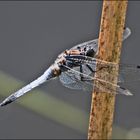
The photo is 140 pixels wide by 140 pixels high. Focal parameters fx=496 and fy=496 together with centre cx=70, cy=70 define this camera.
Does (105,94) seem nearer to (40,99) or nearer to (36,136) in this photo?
(40,99)

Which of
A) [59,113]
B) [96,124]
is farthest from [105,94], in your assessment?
[59,113]

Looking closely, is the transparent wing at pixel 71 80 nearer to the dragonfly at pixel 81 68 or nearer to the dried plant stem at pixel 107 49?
the dragonfly at pixel 81 68

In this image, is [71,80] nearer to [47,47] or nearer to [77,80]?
[77,80]

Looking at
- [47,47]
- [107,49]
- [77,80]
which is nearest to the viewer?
[107,49]

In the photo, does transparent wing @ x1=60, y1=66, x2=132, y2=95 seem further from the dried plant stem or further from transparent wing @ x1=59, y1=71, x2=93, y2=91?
the dried plant stem

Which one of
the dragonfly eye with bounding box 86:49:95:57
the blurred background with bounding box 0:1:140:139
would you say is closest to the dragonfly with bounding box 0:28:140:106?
the dragonfly eye with bounding box 86:49:95:57

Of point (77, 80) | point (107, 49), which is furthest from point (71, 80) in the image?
point (107, 49)

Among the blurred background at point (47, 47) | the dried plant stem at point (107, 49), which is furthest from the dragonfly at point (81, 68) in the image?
the blurred background at point (47, 47)
